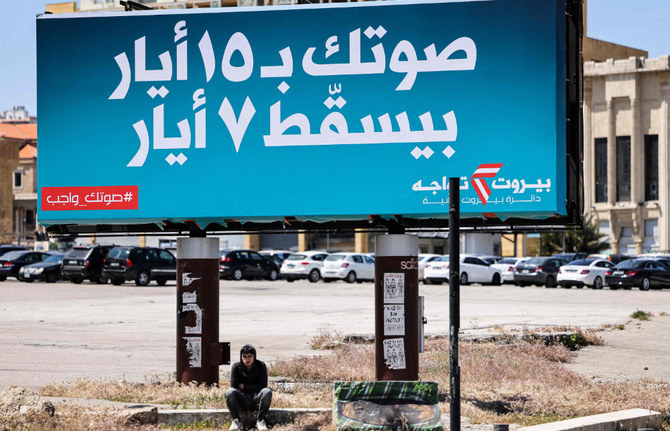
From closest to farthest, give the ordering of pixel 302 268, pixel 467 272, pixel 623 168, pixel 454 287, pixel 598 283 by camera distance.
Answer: pixel 454 287 → pixel 598 283 → pixel 467 272 → pixel 302 268 → pixel 623 168

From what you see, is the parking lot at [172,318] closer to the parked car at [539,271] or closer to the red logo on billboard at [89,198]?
the red logo on billboard at [89,198]

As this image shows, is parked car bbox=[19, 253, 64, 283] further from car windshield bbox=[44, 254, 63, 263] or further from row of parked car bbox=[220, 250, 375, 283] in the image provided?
row of parked car bbox=[220, 250, 375, 283]

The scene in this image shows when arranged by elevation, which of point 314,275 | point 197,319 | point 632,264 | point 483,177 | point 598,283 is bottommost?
point 598,283

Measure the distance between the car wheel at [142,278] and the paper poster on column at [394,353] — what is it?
31650mm

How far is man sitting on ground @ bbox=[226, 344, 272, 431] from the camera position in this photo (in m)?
10.7

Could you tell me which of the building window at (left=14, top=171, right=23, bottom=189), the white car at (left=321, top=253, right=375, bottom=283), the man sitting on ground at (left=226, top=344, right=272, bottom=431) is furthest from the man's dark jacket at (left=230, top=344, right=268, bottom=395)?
the building window at (left=14, top=171, right=23, bottom=189)

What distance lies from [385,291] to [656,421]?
330cm

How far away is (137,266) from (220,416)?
106ft

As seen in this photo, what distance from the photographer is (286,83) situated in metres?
12.7

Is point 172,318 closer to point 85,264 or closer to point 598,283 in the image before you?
point 85,264

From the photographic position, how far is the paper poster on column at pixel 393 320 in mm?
12188

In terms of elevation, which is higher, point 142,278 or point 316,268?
point 316,268

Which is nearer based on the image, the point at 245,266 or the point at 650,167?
the point at 245,266

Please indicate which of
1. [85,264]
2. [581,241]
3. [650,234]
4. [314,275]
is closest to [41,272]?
[85,264]
